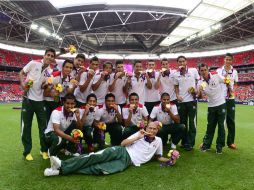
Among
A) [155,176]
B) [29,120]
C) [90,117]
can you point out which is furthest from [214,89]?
[29,120]

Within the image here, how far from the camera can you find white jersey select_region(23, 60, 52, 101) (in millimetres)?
5062

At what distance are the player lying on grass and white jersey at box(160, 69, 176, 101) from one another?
5.78 ft

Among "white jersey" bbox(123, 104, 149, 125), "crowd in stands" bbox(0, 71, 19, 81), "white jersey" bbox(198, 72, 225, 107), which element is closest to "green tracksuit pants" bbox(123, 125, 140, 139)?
"white jersey" bbox(123, 104, 149, 125)

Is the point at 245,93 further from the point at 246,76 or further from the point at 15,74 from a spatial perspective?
the point at 15,74

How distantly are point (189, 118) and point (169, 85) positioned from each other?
3.23 ft

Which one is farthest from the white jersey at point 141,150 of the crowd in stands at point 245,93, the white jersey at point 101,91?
the crowd in stands at point 245,93

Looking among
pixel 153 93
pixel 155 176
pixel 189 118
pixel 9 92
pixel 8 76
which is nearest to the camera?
pixel 155 176

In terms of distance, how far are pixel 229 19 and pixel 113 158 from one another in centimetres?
2111

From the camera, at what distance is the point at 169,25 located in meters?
22.5

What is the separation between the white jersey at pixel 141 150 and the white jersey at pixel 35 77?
2.05 meters

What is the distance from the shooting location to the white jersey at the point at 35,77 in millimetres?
5062

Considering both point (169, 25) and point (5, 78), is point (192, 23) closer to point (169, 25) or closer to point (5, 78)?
point (169, 25)

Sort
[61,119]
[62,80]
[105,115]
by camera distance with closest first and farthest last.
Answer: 1. [61,119]
2. [62,80]
3. [105,115]

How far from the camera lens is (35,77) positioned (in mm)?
5129
